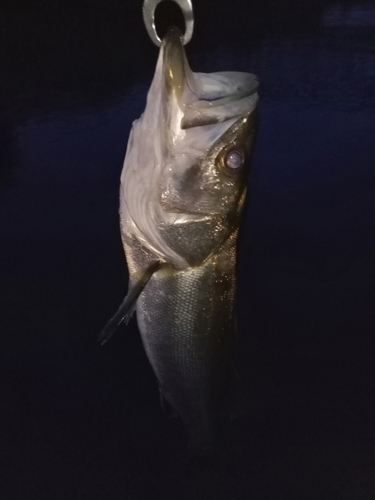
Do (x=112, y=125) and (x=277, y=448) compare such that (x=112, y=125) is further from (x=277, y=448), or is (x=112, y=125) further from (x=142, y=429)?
(x=277, y=448)

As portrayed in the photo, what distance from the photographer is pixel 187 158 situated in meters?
1.04

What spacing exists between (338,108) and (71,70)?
3.24m

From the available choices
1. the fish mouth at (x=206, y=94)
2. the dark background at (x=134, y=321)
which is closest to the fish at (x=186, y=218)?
the fish mouth at (x=206, y=94)

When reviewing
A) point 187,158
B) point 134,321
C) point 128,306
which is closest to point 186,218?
point 187,158

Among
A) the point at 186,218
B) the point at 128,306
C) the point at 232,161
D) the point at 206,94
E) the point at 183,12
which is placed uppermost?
the point at 183,12

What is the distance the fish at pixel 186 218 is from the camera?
0.99 m

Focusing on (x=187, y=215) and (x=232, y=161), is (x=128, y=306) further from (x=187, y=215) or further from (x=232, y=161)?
(x=232, y=161)

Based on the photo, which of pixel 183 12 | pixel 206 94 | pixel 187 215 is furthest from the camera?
pixel 187 215

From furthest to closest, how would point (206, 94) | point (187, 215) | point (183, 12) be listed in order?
point (187, 215), point (206, 94), point (183, 12)

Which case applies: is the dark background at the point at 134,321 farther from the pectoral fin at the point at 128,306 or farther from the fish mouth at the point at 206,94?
the pectoral fin at the point at 128,306

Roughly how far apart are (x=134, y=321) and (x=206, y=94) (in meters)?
2.52

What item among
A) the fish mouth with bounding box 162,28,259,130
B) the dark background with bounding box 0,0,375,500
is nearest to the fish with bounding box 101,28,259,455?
the fish mouth with bounding box 162,28,259,130

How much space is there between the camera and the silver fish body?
99 centimetres

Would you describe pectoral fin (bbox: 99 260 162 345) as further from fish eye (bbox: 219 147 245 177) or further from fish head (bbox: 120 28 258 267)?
fish eye (bbox: 219 147 245 177)
